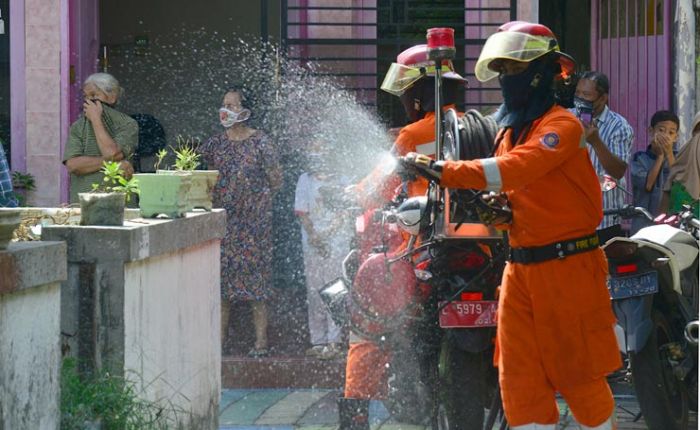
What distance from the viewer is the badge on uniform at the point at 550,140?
5.95 meters

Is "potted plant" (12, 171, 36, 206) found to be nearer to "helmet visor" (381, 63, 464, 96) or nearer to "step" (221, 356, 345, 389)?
"step" (221, 356, 345, 389)

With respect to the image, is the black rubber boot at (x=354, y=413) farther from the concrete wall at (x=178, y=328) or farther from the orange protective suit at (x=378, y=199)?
the concrete wall at (x=178, y=328)

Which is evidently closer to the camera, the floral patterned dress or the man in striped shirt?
the man in striped shirt

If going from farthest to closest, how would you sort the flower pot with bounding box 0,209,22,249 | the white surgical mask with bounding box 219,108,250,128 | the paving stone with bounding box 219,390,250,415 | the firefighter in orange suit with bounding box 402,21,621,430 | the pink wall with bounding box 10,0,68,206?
the pink wall with bounding box 10,0,68,206, the white surgical mask with bounding box 219,108,250,128, the paving stone with bounding box 219,390,250,415, the firefighter in orange suit with bounding box 402,21,621,430, the flower pot with bounding box 0,209,22,249

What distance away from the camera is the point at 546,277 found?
19.9 feet

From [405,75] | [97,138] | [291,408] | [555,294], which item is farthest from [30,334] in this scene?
[97,138]

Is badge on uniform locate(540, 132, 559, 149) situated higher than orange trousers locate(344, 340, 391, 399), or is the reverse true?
badge on uniform locate(540, 132, 559, 149)

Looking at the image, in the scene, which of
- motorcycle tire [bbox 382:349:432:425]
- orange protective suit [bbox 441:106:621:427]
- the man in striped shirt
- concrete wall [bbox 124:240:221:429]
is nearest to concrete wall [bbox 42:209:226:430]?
concrete wall [bbox 124:240:221:429]

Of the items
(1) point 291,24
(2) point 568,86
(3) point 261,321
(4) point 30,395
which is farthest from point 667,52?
(4) point 30,395

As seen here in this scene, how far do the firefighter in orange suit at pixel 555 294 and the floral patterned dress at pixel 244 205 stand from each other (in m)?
4.10

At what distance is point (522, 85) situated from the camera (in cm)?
619

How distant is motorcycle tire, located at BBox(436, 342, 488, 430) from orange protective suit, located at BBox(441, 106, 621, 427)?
24.3 inches

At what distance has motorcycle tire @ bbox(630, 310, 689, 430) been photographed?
→ 7383 millimetres

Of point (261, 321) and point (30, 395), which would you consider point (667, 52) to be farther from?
point (30, 395)
